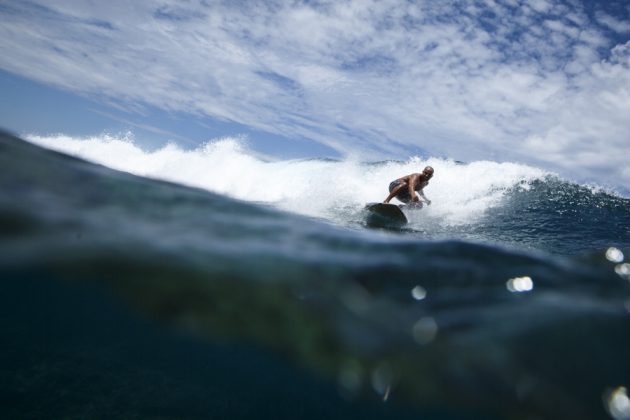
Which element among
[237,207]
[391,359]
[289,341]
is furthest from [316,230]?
[391,359]

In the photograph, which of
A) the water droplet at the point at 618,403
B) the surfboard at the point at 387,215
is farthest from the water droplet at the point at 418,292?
the surfboard at the point at 387,215

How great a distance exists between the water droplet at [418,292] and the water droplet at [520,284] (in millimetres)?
759

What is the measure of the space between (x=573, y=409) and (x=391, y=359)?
110 cm

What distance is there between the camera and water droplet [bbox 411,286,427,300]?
114 inches

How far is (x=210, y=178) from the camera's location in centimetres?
2530

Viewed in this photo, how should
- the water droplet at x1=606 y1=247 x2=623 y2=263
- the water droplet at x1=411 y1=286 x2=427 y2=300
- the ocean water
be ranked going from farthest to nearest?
the water droplet at x1=606 y1=247 x2=623 y2=263
the water droplet at x1=411 y1=286 x2=427 y2=300
the ocean water

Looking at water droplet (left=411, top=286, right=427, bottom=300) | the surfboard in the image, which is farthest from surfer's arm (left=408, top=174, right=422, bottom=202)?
water droplet (left=411, top=286, right=427, bottom=300)

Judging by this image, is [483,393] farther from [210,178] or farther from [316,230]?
[210,178]

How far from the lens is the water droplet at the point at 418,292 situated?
2.89m

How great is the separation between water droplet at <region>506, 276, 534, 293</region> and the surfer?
280 inches

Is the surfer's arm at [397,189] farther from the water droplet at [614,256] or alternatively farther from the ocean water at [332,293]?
the water droplet at [614,256]

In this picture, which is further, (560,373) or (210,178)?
(210,178)

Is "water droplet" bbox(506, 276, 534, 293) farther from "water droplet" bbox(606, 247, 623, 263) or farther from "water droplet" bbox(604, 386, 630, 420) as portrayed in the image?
"water droplet" bbox(606, 247, 623, 263)

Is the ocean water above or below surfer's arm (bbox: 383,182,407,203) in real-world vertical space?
below
